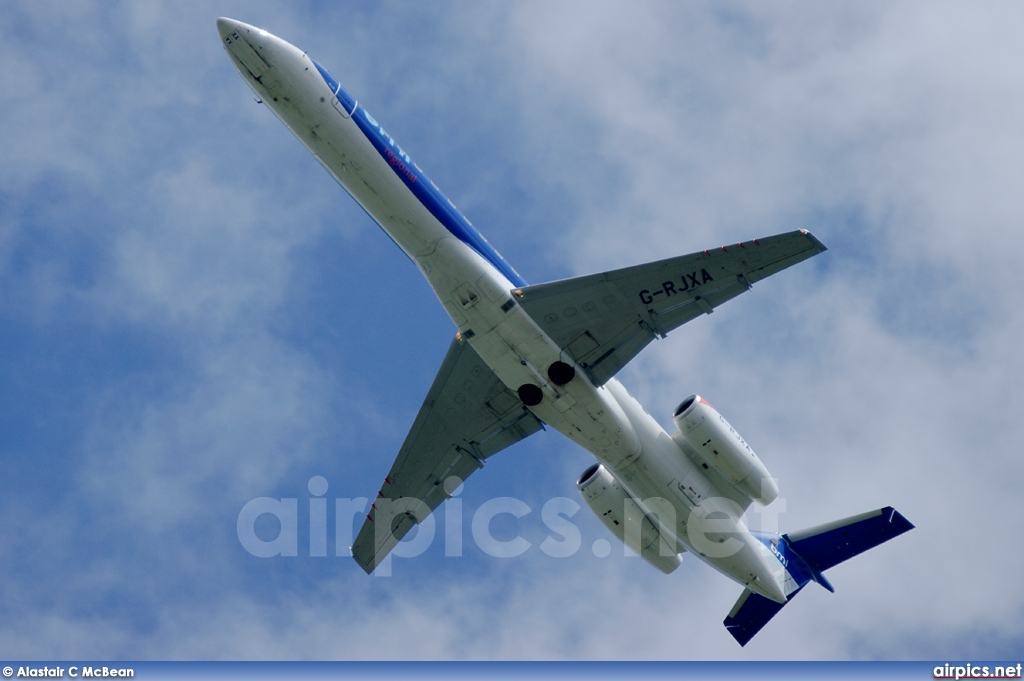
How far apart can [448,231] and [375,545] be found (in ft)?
44.7

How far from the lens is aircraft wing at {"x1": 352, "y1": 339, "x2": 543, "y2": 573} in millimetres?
37812

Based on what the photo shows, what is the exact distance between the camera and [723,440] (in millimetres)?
35781

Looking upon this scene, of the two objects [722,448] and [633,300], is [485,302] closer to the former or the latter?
[633,300]

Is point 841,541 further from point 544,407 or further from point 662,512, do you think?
point 544,407

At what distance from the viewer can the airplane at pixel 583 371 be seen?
105 feet

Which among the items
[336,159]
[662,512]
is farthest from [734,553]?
[336,159]

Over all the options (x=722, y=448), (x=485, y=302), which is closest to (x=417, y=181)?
(x=485, y=302)

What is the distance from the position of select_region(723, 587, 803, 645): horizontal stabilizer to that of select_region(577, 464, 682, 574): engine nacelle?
135 inches

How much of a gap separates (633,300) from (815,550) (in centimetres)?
1201

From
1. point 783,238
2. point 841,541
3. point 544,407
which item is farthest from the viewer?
point 841,541

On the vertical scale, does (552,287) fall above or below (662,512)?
above

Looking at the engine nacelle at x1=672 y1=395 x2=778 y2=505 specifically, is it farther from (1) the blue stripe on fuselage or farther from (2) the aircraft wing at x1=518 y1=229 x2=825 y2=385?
(1) the blue stripe on fuselage

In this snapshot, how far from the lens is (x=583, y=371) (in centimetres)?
3422

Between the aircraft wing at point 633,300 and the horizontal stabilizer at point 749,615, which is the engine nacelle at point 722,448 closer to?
the aircraft wing at point 633,300
